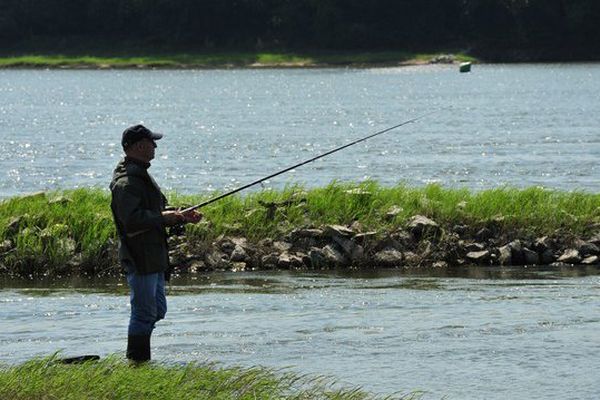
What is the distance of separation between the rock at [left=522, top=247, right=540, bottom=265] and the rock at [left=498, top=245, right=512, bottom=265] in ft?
0.71

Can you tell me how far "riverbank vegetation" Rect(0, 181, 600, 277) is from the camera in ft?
66.2

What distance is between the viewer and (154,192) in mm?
12539

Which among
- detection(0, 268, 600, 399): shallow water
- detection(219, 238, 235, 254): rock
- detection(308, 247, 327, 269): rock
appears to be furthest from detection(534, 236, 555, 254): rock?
detection(219, 238, 235, 254): rock

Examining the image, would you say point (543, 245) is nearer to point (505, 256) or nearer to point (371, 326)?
point (505, 256)

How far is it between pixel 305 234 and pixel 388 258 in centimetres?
122

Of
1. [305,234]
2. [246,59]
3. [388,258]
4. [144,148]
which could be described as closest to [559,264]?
[388,258]

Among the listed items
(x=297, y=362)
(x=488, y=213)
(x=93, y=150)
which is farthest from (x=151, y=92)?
(x=297, y=362)

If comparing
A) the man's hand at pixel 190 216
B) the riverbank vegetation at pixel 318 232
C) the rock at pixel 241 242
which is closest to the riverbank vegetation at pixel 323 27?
the riverbank vegetation at pixel 318 232

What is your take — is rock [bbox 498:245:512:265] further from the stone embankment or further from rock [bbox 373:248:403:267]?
rock [bbox 373:248:403:267]

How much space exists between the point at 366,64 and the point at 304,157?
8394 cm

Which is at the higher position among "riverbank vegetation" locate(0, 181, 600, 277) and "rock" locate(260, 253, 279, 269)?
"riverbank vegetation" locate(0, 181, 600, 277)

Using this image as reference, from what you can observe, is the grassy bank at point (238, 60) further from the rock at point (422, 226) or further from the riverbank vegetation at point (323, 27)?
the rock at point (422, 226)

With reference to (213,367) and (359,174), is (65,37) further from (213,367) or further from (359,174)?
(213,367)

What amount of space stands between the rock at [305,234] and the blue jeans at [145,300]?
309 inches
